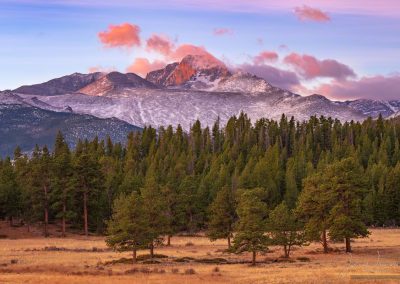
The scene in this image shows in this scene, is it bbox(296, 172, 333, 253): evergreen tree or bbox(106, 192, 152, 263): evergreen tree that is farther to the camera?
bbox(296, 172, 333, 253): evergreen tree

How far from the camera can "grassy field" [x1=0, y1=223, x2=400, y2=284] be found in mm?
48844

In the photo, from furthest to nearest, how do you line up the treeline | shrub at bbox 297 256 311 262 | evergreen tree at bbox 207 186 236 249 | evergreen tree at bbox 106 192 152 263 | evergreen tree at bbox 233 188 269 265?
1. evergreen tree at bbox 207 186 236 249
2. the treeline
3. shrub at bbox 297 256 311 262
4. evergreen tree at bbox 106 192 152 263
5. evergreen tree at bbox 233 188 269 265

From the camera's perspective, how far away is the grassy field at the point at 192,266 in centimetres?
4884

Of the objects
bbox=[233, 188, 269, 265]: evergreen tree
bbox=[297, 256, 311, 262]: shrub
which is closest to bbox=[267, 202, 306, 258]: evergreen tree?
bbox=[297, 256, 311, 262]: shrub

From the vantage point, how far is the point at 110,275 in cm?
5147

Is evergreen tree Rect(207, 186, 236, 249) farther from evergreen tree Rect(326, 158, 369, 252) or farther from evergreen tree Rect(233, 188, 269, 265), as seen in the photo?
evergreen tree Rect(233, 188, 269, 265)

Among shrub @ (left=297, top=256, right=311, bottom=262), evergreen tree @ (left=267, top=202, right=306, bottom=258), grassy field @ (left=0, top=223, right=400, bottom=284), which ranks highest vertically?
evergreen tree @ (left=267, top=202, right=306, bottom=258)

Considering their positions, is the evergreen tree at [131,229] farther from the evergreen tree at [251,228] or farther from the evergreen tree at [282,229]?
the evergreen tree at [282,229]

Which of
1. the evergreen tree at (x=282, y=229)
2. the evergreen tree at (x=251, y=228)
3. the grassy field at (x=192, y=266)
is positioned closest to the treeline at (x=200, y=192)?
the evergreen tree at (x=251, y=228)

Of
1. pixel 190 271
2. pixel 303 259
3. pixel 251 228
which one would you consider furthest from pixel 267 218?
pixel 190 271

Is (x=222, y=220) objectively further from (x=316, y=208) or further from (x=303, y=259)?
(x=303, y=259)

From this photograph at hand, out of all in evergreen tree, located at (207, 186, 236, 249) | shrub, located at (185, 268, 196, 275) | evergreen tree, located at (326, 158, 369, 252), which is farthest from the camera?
evergreen tree, located at (207, 186, 236, 249)

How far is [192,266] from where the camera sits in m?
61.0

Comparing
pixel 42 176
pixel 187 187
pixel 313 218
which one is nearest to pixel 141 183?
pixel 187 187
